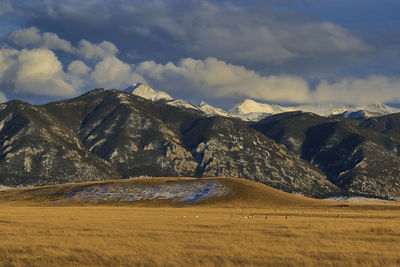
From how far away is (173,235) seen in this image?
48406 millimetres

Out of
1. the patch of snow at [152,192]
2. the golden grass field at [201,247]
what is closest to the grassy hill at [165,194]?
Result: the patch of snow at [152,192]

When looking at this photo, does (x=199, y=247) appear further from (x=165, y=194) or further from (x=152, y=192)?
(x=152, y=192)

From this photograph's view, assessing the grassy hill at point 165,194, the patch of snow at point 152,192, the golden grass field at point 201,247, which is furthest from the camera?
the patch of snow at point 152,192

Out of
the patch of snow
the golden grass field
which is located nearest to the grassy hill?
the patch of snow

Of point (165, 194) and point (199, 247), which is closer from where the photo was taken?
point (199, 247)

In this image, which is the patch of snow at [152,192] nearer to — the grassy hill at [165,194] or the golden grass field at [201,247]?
the grassy hill at [165,194]

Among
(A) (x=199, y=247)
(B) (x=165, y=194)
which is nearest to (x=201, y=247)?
(A) (x=199, y=247)

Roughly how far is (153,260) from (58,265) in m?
6.64

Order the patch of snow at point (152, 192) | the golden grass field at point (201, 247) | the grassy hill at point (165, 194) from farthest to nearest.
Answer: the patch of snow at point (152, 192) → the grassy hill at point (165, 194) → the golden grass field at point (201, 247)

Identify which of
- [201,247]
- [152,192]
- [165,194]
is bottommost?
[165,194]

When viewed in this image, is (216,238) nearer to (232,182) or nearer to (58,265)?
(58,265)

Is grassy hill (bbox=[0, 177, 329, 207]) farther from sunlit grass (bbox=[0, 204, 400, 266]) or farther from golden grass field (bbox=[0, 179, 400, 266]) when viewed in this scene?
sunlit grass (bbox=[0, 204, 400, 266])

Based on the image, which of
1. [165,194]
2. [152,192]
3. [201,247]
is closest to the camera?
[201,247]

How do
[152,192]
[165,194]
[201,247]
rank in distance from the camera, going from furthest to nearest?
[152,192] < [165,194] < [201,247]
